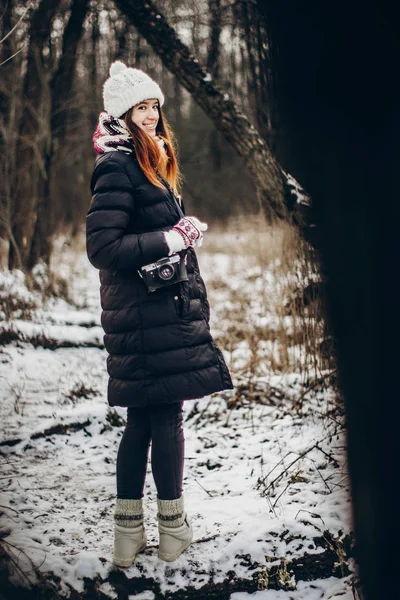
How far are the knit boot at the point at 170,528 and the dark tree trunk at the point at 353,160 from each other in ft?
4.87

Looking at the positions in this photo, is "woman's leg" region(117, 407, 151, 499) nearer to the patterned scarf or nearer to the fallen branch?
the patterned scarf

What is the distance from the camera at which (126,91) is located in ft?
6.61

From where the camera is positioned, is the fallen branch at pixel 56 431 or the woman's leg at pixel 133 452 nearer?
the woman's leg at pixel 133 452

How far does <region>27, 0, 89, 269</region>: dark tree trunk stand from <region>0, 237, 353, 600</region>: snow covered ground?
6.26 feet

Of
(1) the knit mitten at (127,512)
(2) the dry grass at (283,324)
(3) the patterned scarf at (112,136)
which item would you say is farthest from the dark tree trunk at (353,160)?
(2) the dry grass at (283,324)

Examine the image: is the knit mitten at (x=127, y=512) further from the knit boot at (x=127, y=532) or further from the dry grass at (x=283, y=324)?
the dry grass at (x=283, y=324)

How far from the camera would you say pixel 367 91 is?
0.69 meters

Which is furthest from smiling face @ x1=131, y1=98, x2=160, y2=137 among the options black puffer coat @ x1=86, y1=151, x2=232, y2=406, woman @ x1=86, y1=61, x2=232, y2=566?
black puffer coat @ x1=86, y1=151, x2=232, y2=406

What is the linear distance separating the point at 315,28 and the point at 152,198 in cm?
136

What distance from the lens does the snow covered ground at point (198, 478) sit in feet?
6.93

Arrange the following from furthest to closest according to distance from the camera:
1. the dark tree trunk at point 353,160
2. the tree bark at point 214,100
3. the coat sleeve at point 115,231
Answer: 1. the tree bark at point 214,100
2. the coat sleeve at point 115,231
3. the dark tree trunk at point 353,160

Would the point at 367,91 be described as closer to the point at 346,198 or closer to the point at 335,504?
the point at 346,198

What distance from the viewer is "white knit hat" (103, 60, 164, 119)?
6.61ft

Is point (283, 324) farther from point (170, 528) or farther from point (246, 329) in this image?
point (170, 528)
